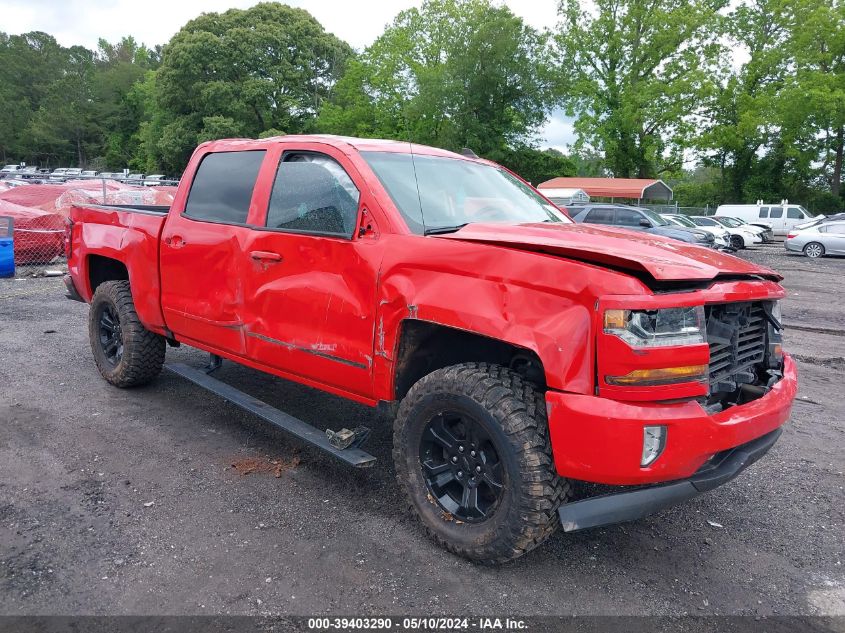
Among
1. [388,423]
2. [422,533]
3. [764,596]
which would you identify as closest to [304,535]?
[422,533]

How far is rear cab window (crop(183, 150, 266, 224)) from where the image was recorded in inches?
162

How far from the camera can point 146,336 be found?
511 centimetres

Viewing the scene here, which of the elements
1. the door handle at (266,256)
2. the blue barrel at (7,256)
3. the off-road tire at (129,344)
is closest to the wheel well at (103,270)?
the off-road tire at (129,344)

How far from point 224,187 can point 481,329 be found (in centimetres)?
237

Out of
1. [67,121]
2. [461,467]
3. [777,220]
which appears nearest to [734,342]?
[461,467]

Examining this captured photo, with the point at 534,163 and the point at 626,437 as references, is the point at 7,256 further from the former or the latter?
the point at 534,163

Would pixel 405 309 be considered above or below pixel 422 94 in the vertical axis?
below

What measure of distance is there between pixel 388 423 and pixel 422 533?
1.64m

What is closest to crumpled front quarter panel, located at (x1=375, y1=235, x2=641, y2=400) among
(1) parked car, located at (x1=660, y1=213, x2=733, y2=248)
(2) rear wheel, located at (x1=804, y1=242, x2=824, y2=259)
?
(1) parked car, located at (x1=660, y1=213, x2=733, y2=248)

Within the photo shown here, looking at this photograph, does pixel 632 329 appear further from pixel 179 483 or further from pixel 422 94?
pixel 422 94

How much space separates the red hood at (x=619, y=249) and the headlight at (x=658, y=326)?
0.14m

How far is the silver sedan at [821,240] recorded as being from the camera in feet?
74.3

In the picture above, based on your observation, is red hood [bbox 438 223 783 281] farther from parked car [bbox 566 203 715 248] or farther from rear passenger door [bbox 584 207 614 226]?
rear passenger door [bbox 584 207 614 226]

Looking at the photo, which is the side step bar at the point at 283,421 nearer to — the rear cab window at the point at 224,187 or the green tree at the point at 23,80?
the rear cab window at the point at 224,187
